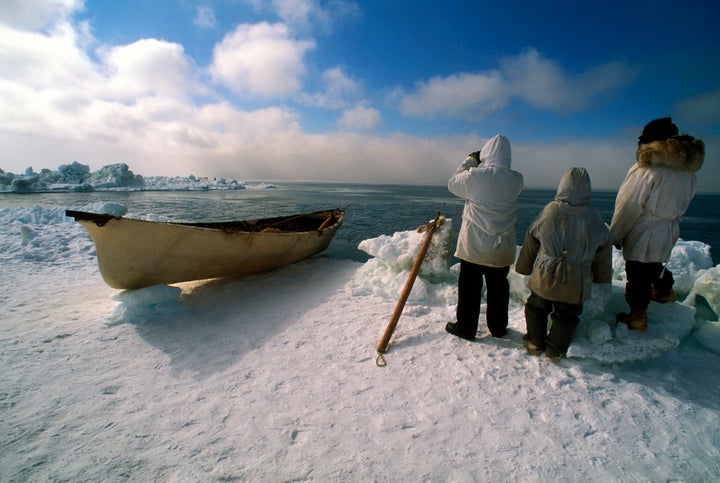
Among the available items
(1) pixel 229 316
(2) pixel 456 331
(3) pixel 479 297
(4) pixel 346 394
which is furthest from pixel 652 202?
(1) pixel 229 316

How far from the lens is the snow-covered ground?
1.88 m

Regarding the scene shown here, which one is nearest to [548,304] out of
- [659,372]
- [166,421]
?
[659,372]

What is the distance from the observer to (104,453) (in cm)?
200

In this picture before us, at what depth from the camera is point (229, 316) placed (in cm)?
418

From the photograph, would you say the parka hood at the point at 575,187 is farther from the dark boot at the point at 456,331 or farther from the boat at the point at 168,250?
the boat at the point at 168,250

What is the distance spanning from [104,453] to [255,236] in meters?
3.50

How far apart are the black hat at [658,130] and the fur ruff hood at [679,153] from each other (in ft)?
0.17

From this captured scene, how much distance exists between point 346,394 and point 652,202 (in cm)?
314

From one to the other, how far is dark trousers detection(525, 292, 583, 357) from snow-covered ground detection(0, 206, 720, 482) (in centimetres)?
14

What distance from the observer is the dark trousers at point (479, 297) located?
3078 millimetres

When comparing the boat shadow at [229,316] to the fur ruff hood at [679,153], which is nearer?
the fur ruff hood at [679,153]

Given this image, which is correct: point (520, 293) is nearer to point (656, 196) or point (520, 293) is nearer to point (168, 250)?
point (656, 196)

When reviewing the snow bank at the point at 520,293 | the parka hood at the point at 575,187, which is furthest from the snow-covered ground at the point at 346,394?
the parka hood at the point at 575,187

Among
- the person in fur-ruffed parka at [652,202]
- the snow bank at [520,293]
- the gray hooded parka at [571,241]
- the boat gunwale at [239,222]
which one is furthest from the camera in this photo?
the boat gunwale at [239,222]
